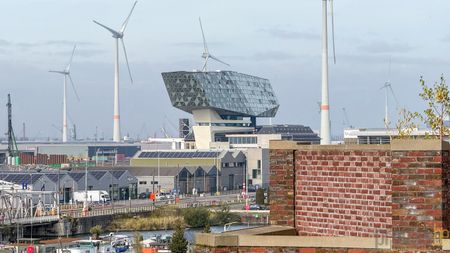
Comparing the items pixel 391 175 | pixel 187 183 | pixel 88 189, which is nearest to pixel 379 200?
pixel 391 175

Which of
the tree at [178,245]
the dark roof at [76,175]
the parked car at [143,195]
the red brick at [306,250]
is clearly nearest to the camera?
the red brick at [306,250]

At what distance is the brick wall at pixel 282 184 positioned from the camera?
19781 mm

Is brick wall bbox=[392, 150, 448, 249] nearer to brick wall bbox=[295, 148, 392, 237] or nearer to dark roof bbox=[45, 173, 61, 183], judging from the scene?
brick wall bbox=[295, 148, 392, 237]

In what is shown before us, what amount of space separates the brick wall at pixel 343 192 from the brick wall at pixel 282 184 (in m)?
0.12

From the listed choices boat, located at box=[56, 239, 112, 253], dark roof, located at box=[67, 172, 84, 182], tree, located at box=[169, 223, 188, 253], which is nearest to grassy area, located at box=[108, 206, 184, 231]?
dark roof, located at box=[67, 172, 84, 182]

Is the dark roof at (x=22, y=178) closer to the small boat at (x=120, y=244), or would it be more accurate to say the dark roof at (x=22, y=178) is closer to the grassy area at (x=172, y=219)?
the grassy area at (x=172, y=219)

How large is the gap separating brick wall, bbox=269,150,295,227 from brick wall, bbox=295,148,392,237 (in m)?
0.12

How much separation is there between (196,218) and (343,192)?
122m

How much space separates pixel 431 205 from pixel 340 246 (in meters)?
1.59

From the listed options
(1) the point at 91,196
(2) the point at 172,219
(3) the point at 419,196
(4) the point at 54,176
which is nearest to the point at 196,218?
(2) the point at 172,219

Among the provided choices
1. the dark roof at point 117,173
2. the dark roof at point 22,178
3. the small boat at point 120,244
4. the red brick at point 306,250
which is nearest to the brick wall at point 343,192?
the red brick at point 306,250

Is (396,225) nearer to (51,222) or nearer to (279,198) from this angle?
(279,198)

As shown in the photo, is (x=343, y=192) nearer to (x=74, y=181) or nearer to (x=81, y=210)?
(x=81, y=210)

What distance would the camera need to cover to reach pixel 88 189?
560ft
